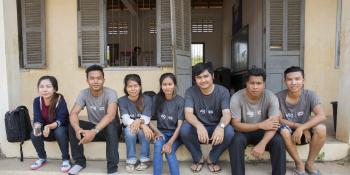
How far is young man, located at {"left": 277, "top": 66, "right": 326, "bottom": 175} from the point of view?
→ 278cm

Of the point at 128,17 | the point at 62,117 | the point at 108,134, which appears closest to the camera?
the point at 108,134

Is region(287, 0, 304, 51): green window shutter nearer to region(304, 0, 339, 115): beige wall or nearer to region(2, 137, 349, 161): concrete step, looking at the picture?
region(304, 0, 339, 115): beige wall

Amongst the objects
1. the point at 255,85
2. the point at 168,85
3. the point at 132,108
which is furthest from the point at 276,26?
the point at 132,108

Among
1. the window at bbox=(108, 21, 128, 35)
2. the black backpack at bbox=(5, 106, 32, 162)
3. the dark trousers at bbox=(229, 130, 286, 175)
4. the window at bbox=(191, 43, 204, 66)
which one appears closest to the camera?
the dark trousers at bbox=(229, 130, 286, 175)

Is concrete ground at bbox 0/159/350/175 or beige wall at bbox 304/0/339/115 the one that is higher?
beige wall at bbox 304/0/339/115

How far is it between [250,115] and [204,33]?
32.7 feet

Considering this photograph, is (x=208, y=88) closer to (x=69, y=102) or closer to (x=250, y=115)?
(x=250, y=115)

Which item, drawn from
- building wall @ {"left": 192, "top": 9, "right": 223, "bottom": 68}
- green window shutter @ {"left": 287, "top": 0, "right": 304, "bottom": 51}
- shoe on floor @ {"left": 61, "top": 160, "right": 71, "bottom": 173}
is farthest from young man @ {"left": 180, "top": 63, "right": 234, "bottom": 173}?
building wall @ {"left": 192, "top": 9, "right": 223, "bottom": 68}

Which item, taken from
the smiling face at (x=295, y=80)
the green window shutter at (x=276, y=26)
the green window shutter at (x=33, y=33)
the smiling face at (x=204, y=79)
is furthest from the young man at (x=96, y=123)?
the green window shutter at (x=276, y=26)

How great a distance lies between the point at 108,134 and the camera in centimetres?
294

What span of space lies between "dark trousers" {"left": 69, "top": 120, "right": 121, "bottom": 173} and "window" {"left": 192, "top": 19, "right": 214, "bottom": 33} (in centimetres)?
987

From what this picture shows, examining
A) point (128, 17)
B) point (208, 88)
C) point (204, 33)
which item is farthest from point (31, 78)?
point (204, 33)

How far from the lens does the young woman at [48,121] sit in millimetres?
3061

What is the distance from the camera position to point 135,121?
9.71 ft
